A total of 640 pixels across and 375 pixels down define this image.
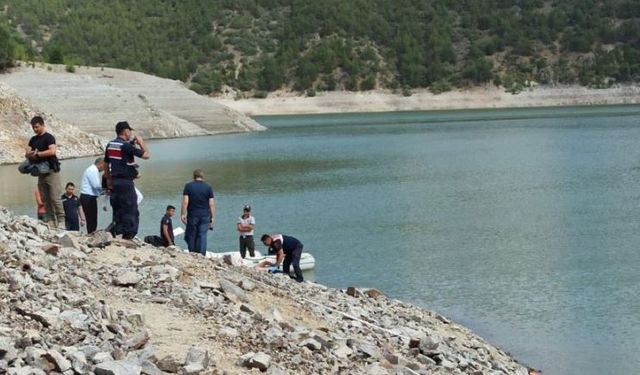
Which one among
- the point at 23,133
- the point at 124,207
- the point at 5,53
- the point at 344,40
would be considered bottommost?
the point at 23,133

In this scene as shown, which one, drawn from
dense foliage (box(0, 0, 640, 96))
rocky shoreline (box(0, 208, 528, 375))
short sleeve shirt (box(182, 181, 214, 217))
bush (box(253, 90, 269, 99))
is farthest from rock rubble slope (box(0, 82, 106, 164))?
dense foliage (box(0, 0, 640, 96))

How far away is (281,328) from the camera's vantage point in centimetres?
1170

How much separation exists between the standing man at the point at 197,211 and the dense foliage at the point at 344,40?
4909 inches

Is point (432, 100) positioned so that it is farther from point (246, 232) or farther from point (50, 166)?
point (50, 166)

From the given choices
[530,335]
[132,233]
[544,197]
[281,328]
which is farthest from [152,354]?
[544,197]

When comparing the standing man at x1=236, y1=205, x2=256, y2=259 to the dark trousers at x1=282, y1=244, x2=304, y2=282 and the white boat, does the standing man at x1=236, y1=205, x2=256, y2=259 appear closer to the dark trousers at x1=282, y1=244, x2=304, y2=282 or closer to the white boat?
the white boat

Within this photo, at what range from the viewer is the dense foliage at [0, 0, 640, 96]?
478ft

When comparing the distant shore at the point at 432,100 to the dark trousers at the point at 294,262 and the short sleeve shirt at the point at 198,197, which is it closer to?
the dark trousers at the point at 294,262

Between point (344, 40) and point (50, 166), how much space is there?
471 feet

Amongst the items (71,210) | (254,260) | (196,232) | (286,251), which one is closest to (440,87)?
(254,260)

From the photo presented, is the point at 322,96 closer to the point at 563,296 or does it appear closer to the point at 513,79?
the point at 513,79

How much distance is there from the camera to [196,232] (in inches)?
669

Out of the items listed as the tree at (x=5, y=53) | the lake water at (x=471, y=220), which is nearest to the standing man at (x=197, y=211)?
the lake water at (x=471, y=220)

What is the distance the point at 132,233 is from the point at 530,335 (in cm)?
604
